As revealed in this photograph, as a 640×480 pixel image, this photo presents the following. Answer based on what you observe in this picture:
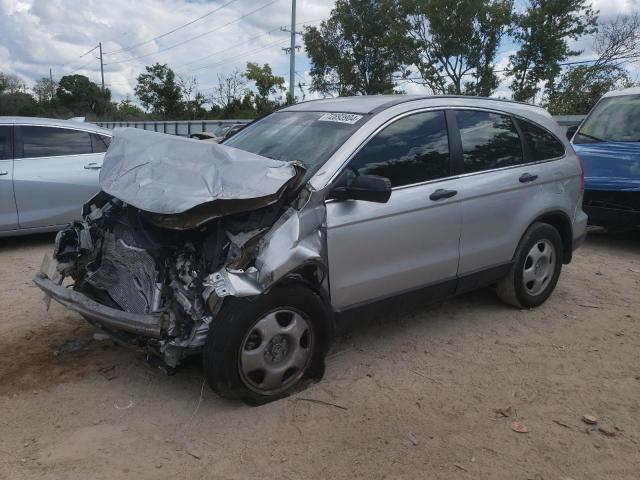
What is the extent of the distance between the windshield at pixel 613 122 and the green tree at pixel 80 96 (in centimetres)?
6291

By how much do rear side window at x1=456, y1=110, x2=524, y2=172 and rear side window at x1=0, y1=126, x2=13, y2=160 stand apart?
519 cm

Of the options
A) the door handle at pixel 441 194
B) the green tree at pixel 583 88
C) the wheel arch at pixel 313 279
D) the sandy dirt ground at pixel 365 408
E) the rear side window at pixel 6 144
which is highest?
the green tree at pixel 583 88

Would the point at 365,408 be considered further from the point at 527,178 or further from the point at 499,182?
the point at 527,178

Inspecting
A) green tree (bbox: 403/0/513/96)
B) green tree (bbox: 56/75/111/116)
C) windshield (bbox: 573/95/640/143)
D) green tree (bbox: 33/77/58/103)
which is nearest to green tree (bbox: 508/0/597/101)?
green tree (bbox: 403/0/513/96)

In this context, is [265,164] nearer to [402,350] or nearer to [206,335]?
[206,335]

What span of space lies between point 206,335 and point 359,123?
1689mm

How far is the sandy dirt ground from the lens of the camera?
278 cm

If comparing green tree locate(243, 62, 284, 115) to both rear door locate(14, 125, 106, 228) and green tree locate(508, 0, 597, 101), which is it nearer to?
green tree locate(508, 0, 597, 101)

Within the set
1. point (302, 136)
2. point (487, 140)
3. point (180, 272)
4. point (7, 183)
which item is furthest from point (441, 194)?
point (7, 183)

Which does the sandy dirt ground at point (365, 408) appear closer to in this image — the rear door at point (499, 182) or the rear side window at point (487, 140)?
the rear door at point (499, 182)

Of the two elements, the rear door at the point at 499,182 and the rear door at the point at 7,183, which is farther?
the rear door at the point at 7,183

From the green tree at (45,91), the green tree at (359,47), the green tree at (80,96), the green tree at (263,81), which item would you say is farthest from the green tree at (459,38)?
the green tree at (45,91)

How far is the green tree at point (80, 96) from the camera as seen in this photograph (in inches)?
2499

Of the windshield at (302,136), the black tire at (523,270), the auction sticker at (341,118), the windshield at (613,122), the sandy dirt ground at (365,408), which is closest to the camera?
the sandy dirt ground at (365,408)
